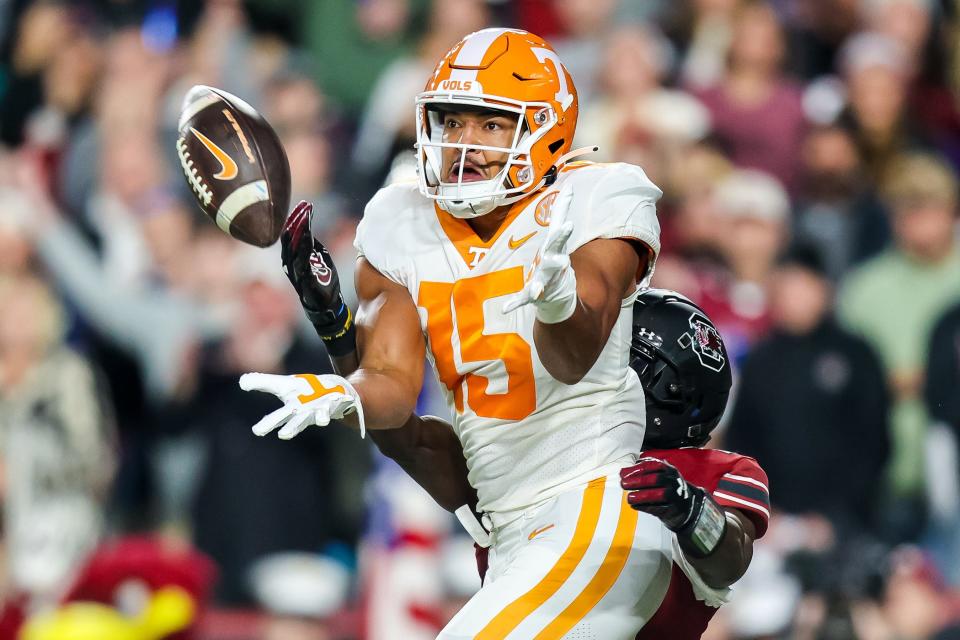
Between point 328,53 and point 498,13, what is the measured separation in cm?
90

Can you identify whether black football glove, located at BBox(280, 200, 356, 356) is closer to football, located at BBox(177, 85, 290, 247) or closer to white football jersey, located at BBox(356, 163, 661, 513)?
football, located at BBox(177, 85, 290, 247)

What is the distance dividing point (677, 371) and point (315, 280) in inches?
35.7

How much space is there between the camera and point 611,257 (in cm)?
388

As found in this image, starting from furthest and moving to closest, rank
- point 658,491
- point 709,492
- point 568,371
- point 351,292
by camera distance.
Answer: point 351,292, point 709,492, point 568,371, point 658,491

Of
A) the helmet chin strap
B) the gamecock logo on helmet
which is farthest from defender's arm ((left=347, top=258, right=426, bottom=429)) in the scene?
the gamecock logo on helmet

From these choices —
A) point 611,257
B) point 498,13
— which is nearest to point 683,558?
point 611,257

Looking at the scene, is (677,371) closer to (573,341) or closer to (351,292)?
(573,341)

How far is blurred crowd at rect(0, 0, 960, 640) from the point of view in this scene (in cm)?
694

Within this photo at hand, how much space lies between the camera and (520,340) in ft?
13.0

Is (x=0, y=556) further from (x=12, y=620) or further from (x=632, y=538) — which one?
(x=632, y=538)

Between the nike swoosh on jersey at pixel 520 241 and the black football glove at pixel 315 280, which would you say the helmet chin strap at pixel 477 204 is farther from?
the black football glove at pixel 315 280

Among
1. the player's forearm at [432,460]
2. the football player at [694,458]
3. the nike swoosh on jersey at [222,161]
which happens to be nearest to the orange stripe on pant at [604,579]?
the football player at [694,458]

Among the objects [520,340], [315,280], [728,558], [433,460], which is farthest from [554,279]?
[433,460]

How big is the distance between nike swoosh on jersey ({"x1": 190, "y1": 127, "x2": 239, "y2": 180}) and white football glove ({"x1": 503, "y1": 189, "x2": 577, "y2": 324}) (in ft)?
2.58
